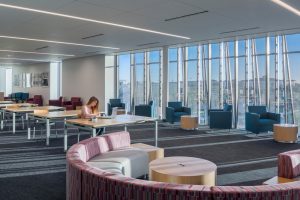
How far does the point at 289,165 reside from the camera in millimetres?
3402

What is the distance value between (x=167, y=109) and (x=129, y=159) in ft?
22.5

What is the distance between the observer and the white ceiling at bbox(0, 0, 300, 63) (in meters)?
5.39

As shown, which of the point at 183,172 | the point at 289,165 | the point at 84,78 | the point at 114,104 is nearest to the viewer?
the point at 289,165

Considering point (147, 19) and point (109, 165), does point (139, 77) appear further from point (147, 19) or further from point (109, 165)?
point (109, 165)

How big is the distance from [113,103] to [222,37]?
6.06m

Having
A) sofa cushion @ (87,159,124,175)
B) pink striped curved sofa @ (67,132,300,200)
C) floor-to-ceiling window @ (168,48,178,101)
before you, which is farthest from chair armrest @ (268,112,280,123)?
pink striped curved sofa @ (67,132,300,200)

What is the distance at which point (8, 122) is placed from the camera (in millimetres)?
11375

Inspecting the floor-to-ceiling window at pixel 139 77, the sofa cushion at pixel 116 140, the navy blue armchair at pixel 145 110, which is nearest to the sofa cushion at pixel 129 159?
the sofa cushion at pixel 116 140

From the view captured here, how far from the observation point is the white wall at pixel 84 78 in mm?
14430

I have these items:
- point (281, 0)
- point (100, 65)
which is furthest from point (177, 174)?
point (100, 65)

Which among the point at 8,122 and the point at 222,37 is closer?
the point at 222,37

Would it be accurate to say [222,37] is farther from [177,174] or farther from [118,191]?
[118,191]

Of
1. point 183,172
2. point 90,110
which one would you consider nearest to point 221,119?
point 90,110

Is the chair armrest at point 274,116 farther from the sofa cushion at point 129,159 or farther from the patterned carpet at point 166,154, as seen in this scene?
the sofa cushion at point 129,159
